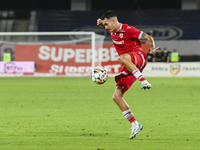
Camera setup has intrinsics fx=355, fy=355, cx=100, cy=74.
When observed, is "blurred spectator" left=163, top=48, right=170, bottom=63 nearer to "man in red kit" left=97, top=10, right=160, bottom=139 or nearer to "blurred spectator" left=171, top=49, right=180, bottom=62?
"blurred spectator" left=171, top=49, right=180, bottom=62

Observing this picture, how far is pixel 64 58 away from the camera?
72.3 feet

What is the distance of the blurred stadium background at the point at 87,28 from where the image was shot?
21953 mm

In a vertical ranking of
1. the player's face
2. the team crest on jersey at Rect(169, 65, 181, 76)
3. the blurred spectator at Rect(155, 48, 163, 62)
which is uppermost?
the player's face

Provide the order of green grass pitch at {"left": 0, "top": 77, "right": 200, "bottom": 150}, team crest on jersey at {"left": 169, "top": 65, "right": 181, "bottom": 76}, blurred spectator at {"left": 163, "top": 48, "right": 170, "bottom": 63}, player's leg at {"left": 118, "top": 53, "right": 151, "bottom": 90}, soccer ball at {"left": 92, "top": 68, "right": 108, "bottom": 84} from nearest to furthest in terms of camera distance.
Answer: green grass pitch at {"left": 0, "top": 77, "right": 200, "bottom": 150}, player's leg at {"left": 118, "top": 53, "right": 151, "bottom": 90}, soccer ball at {"left": 92, "top": 68, "right": 108, "bottom": 84}, team crest on jersey at {"left": 169, "top": 65, "right": 181, "bottom": 76}, blurred spectator at {"left": 163, "top": 48, "right": 170, "bottom": 63}

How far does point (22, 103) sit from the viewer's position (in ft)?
35.1

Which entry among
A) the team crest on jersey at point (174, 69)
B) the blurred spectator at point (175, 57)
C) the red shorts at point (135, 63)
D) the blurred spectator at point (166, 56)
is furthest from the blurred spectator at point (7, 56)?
the red shorts at point (135, 63)

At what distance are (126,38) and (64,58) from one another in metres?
16.4

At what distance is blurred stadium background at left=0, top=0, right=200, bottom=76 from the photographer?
864 inches

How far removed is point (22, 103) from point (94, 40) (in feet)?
37.5

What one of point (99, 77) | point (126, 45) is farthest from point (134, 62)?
point (99, 77)

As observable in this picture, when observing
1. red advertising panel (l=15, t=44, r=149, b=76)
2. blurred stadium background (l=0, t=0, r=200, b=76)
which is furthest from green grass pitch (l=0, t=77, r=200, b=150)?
blurred stadium background (l=0, t=0, r=200, b=76)

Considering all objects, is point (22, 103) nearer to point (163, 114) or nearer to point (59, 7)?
point (163, 114)

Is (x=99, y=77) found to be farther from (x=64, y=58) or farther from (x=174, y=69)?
(x=174, y=69)

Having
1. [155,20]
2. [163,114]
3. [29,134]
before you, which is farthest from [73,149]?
[155,20]
